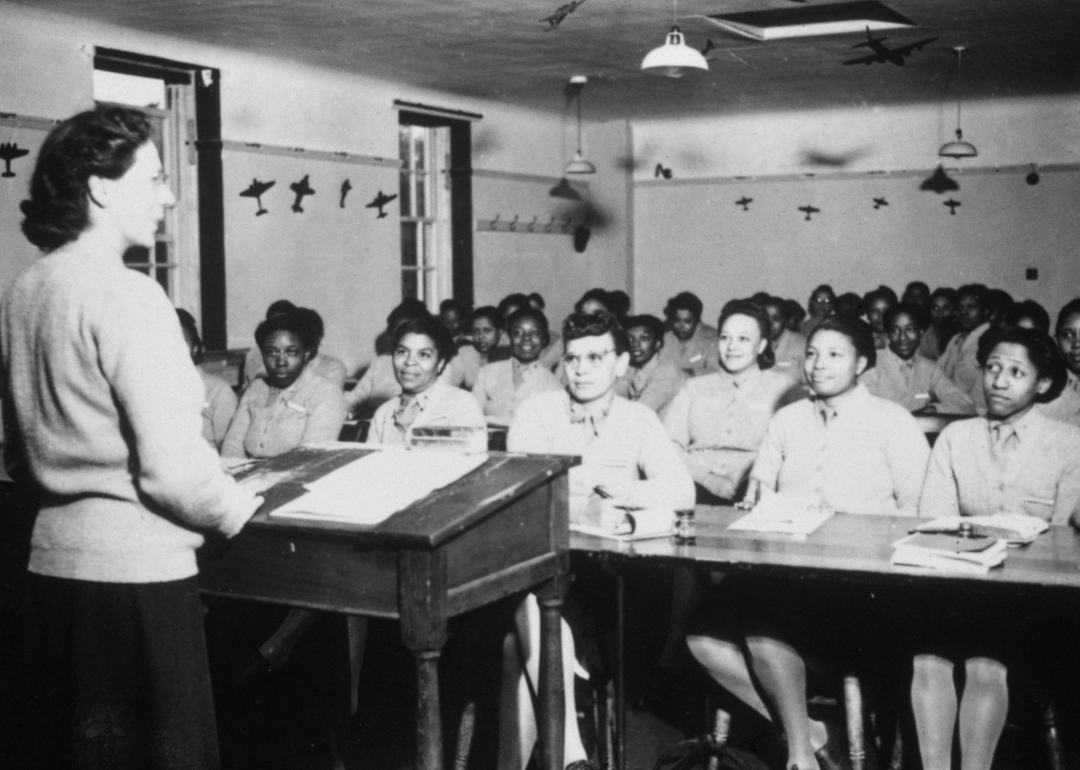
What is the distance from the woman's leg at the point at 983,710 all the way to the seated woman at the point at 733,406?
2074 mm

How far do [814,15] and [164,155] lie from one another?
13.9 ft

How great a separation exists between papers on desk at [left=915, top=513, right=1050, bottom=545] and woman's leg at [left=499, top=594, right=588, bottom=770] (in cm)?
101

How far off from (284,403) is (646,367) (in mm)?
3008

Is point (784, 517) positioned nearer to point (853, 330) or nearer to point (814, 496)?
point (814, 496)

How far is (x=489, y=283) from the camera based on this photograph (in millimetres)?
10664

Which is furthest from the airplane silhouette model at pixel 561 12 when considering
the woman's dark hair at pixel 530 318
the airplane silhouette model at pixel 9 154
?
the airplane silhouette model at pixel 9 154

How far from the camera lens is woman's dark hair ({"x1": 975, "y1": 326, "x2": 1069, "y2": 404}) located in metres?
3.43

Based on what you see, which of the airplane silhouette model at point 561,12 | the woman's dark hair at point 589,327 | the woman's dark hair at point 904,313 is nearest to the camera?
the woman's dark hair at point 589,327

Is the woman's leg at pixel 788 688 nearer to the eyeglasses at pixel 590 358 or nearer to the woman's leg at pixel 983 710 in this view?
the woman's leg at pixel 983 710

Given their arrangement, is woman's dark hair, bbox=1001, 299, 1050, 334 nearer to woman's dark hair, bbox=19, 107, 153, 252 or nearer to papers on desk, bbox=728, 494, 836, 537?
papers on desk, bbox=728, 494, 836, 537

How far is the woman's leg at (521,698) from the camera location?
293 centimetres

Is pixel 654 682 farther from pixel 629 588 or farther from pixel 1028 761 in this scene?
pixel 1028 761

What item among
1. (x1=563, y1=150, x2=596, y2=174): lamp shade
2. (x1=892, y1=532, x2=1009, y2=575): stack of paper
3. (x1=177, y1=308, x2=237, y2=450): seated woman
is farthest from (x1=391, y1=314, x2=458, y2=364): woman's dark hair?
(x1=563, y1=150, x2=596, y2=174): lamp shade

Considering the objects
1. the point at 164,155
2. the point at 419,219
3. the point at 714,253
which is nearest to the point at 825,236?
the point at 714,253
